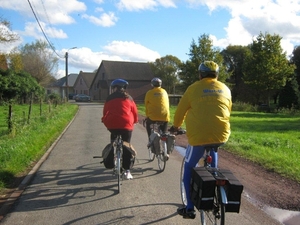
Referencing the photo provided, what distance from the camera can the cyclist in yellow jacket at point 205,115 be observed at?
418 cm

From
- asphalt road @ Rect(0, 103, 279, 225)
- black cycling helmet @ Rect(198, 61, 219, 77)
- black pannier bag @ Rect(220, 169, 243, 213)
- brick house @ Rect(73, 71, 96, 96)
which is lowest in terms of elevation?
asphalt road @ Rect(0, 103, 279, 225)

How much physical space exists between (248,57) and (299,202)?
39.8 metres

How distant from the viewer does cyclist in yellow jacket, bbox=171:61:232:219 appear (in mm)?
4176

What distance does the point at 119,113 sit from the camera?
21.7ft

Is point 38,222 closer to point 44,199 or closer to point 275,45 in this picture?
point 44,199

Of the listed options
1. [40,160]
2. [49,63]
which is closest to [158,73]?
[49,63]

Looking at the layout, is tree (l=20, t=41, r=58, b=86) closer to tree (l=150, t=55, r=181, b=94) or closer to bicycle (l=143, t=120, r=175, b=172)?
tree (l=150, t=55, r=181, b=94)

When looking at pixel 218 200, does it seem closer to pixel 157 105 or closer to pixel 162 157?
pixel 162 157

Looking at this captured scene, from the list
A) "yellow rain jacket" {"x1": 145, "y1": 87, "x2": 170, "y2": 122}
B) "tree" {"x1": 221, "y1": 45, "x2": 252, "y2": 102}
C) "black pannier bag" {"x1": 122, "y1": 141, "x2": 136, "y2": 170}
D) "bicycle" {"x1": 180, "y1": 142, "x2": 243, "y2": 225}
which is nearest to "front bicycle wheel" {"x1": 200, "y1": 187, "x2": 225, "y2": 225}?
"bicycle" {"x1": 180, "y1": 142, "x2": 243, "y2": 225}

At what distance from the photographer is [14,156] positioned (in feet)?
28.4

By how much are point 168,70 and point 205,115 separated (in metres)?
66.0

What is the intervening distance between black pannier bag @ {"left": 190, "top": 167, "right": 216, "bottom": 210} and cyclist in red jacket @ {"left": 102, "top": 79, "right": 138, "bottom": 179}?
295 cm

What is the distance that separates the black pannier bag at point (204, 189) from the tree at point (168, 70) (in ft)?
208

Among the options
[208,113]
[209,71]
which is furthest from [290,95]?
[208,113]
